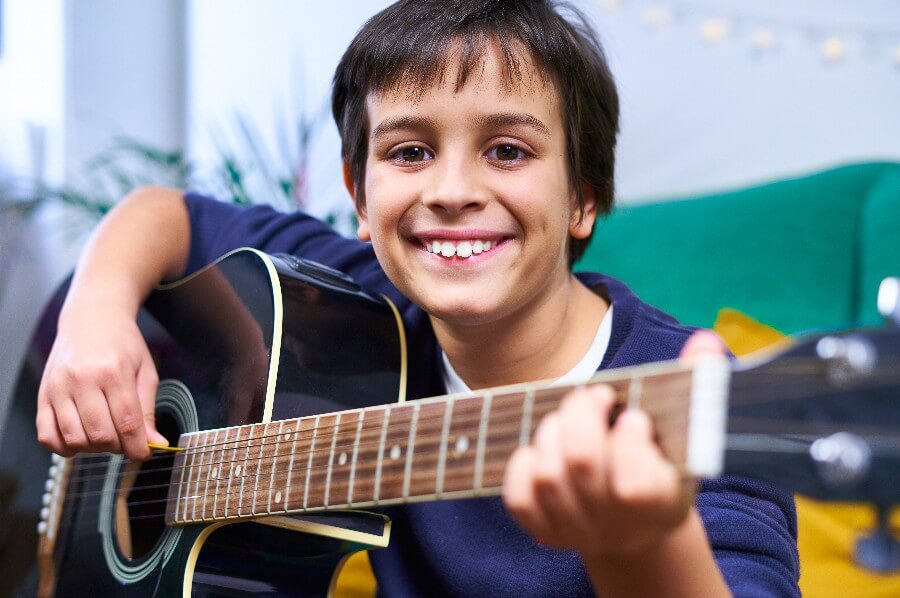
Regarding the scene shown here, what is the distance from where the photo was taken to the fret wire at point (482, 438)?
0.63 meters

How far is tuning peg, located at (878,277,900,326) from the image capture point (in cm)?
51

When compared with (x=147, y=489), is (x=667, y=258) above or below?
above

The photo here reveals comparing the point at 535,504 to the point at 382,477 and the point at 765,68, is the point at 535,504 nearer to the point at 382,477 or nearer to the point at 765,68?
the point at 382,477

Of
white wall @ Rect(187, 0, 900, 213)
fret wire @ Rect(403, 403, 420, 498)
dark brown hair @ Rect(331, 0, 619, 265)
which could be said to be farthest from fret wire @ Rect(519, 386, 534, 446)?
white wall @ Rect(187, 0, 900, 213)

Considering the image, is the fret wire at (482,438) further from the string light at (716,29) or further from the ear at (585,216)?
the string light at (716,29)

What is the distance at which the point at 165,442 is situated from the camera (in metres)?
1.02

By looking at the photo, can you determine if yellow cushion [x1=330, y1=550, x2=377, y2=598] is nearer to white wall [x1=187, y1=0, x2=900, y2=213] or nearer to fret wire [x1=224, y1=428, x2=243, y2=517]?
fret wire [x1=224, y1=428, x2=243, y2=517]

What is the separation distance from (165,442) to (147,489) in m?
0.06

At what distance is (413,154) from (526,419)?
Answer: 44 cm

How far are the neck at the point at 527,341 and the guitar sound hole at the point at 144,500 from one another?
343 mm

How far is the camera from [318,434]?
788 mm

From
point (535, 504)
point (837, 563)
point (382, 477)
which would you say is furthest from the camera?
point (837, 563)

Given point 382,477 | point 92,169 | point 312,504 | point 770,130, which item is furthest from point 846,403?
point 92,169

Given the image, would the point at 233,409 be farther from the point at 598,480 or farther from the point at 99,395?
the point at 598,480
